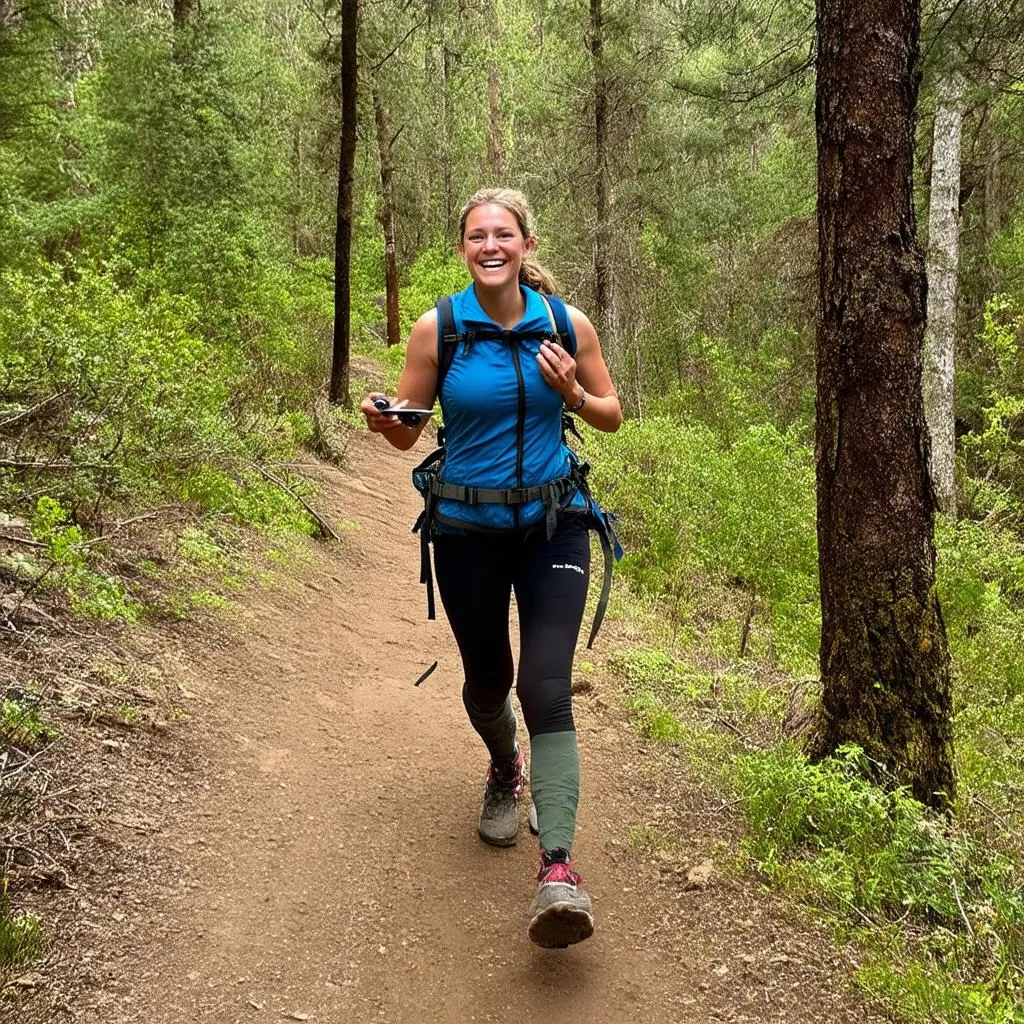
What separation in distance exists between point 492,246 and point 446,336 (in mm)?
351

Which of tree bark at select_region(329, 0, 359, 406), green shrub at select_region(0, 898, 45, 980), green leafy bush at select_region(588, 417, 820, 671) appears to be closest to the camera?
green shrub at select_region(0, 898, 45, 980)

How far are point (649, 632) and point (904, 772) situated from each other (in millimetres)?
3536

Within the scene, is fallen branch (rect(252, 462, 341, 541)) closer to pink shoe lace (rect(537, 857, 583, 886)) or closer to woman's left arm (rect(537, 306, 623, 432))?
woman's left arm (rect(537, 306, 623, 432))

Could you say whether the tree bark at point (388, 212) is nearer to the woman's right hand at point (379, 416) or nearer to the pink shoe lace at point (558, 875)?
the woman's right hand at point (379, 416)

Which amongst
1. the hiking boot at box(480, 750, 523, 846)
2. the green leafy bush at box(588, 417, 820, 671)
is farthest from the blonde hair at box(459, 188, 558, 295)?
the green leafy bush at box(588, 417, 820, 671)

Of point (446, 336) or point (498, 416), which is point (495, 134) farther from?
point (498, 416)

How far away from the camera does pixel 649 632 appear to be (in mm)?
7098

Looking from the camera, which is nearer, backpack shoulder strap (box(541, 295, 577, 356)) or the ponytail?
backpack shoulder strap (box(541, 295, 577, 356))

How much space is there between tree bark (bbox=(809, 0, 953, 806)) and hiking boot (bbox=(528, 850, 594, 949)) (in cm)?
158

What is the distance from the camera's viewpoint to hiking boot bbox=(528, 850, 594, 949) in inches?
103

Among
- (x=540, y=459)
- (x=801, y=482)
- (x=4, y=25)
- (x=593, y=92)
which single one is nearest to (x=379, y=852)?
(x=540, y=459)

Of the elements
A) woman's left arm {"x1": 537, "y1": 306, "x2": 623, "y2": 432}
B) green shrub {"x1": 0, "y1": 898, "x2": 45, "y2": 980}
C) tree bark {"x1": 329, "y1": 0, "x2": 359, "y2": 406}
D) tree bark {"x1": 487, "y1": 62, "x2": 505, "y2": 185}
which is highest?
tree bark {"x1": 487, "y1": 62, "x2": 505, "y2": 185}

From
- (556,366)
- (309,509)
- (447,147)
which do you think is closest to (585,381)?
(556,366)

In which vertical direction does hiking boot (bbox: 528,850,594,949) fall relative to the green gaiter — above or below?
below
